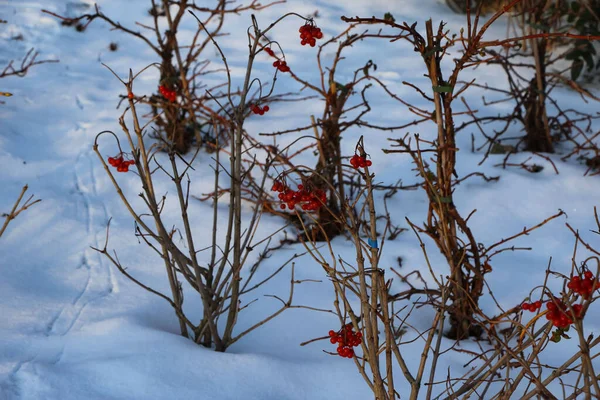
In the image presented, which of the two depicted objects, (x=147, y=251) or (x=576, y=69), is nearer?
(x=147, y=251)

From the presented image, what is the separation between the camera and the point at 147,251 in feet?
7.56

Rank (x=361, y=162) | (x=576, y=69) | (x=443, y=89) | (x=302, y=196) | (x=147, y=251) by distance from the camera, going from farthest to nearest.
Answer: (x=576, y=69) < (x=147, y=251) < (x=443, y=89) < (x=302, y=196) < (x=361, y=162)

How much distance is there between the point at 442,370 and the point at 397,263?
24.6 inches

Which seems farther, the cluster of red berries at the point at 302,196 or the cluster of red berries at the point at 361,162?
the cluster of red berries at the point at 302,196

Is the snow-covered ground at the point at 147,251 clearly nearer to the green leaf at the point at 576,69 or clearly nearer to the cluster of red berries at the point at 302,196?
the green leaf at the point at 576,69

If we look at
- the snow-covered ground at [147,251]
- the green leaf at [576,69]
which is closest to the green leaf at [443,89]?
the snow-covered ground at [147,251]

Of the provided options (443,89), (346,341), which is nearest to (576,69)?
(443,89)

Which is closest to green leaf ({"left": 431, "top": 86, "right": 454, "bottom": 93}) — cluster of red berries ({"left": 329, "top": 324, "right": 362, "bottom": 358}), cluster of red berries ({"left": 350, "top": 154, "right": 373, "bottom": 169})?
cluster of red berries ({"left": 350, "top": 154, "right": 373, "bottom": 169})

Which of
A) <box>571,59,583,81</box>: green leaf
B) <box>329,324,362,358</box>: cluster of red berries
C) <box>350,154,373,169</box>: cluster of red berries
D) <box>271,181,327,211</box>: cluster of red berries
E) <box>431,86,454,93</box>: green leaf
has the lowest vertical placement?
<box>329,324,362,358</box>: cluster of red berries

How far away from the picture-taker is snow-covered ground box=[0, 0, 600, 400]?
158 cm

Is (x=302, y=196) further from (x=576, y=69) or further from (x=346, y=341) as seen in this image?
(x=576, y=69)

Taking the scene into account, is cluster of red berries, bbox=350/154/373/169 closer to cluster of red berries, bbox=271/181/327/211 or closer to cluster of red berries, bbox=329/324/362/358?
cluster of red berries, bbox=271/181/327/211

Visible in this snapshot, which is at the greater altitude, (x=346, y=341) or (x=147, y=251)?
(x=147, y=251)

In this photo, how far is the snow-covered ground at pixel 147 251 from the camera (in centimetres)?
158
